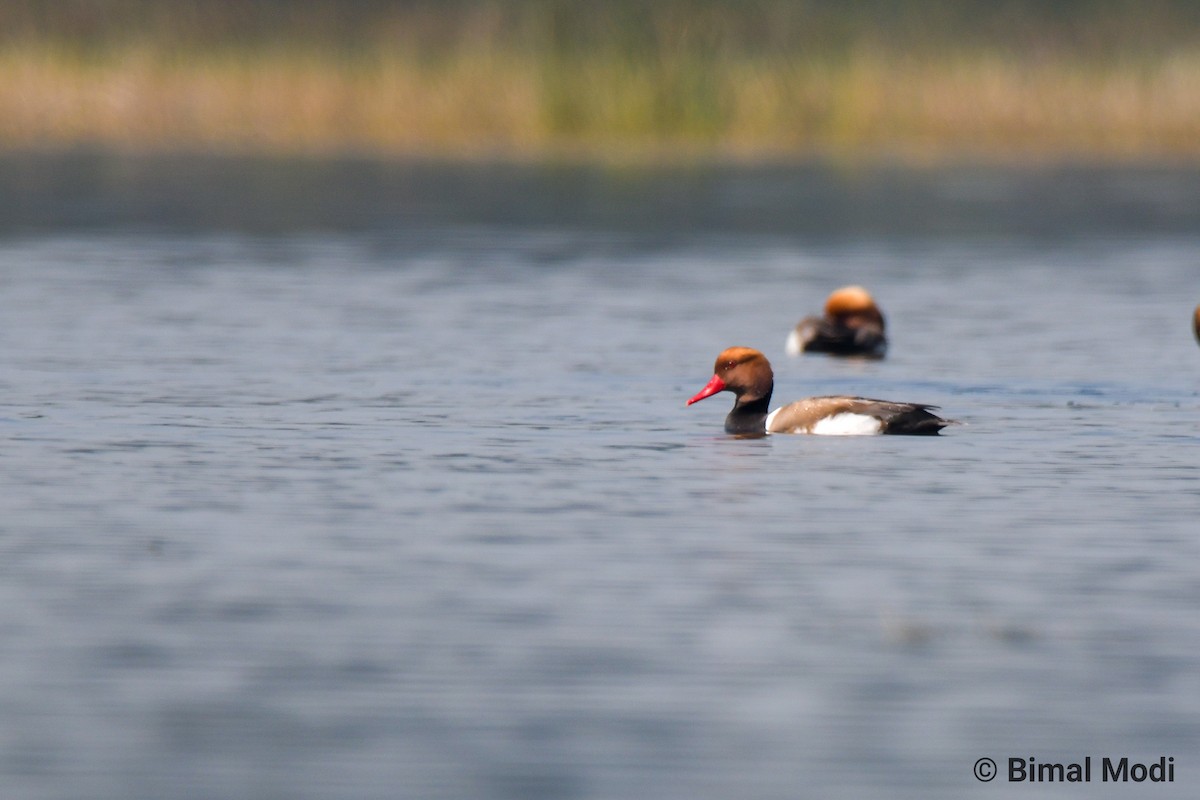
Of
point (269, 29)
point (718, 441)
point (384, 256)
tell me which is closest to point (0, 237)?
point (384, 256)

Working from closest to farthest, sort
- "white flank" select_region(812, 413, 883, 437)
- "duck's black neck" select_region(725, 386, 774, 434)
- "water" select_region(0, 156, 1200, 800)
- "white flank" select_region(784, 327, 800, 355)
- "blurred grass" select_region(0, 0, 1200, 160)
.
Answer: "water" select_region(0, 156, 1200, 800) → "white flank" select_region(812, 413, 883, 437) → "duck's black neck" select_region(725, 386, 774, 434) → "white flank" select_region(784, 327, 800, 355) → "blurred grass" select_region(0, 0, 1200, 160)

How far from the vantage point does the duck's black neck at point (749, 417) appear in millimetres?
11609

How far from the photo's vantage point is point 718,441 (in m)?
11.3

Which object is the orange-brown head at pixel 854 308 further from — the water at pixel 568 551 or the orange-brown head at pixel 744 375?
the orange-brown head at pixel 744 375

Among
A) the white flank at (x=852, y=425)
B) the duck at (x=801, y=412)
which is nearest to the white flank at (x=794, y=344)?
the duck at (x=801, y=412)

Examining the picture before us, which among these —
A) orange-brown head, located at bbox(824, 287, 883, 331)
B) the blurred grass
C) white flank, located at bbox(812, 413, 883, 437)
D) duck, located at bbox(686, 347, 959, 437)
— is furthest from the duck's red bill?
the blurred grass

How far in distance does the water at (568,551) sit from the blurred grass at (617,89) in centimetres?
1603

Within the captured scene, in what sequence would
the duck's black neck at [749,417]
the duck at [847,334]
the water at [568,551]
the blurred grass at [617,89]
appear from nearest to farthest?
the water at [568,551] < the duck's black neck at [749,417] < the duck at [847,334] < the blurred grass at [617,89]

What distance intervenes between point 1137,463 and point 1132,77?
2556cm

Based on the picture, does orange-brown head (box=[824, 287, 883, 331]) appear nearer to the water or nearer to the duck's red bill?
the water

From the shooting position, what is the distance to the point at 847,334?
15.5 meters

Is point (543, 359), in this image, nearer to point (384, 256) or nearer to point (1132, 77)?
point (384, 256)

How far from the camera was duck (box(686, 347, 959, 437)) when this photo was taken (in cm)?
1123

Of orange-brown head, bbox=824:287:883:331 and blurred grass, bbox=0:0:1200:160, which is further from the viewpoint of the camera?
blurred grass, bbox=0:0:1200:160
